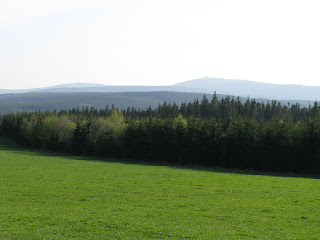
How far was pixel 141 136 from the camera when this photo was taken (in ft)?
255

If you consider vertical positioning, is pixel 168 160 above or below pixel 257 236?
below

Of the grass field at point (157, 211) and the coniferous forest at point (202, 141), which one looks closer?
the grass field at point (157, 211)

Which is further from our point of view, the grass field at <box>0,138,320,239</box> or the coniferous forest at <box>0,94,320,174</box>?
the coniferous forest at <box>0,94,320,174</box>

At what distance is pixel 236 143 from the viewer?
2479 inches

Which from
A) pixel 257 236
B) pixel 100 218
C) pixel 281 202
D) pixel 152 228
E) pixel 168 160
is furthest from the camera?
pixel 168 160

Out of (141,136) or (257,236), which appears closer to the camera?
(257,236)

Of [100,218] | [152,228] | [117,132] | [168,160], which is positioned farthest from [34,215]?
[117,132]

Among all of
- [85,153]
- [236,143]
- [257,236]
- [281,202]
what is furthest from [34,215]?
[85,153]

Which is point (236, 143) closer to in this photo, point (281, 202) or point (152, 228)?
point (281, 202)

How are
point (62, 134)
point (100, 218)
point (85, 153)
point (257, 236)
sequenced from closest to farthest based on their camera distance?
point (257, 236) < point (100, 218) < point (85, 153) < point (62, 134)

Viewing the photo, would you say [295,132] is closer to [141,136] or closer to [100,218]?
[141,136]

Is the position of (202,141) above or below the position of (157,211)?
below

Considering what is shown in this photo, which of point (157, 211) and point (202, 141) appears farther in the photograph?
point (202, 141)

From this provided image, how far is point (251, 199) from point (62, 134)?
80.0m
